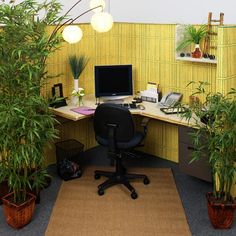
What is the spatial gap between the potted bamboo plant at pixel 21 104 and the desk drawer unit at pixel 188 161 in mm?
1337

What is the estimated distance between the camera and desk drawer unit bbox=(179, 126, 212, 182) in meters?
3.74

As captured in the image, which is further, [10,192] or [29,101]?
[10,192]

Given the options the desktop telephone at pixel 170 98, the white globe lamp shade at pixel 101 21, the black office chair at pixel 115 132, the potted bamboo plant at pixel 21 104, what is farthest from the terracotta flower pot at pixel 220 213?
the white globe lamp shade at pixel 101 21

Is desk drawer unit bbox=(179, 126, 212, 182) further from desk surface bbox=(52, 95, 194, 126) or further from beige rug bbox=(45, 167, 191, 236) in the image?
beige rug bbox=(45, 167, 191, 236)

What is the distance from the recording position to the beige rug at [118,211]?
3232 millimetres

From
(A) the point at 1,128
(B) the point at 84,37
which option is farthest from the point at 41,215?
(B) the point at 84,37

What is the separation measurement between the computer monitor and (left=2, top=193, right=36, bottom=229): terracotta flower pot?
63.9 inches

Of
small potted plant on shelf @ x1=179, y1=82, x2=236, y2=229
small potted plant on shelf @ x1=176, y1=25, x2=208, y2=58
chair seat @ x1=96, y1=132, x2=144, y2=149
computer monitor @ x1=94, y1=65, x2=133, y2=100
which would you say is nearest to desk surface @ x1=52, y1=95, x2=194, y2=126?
computer monitor @ x1=94, y1=65, x2=133, y2=100

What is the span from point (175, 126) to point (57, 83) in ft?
4.92

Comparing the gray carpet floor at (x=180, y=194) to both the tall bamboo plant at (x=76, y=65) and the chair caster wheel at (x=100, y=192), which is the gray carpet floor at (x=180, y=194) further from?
the tall bamboo plant at (x=76, y=65)

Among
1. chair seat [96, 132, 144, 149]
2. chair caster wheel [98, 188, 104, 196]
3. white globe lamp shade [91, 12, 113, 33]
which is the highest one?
white globe lamp shade [91, 12, 113, 33]

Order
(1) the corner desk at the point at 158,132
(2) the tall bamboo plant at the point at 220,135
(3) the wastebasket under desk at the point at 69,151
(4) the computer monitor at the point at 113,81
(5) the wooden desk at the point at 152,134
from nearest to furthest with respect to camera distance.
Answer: (2) the tall bamboo plant at the point at 220,135 < (1) the corner desk at the point at 158,132 < (3) the wastebasket under desk at the point at 69,151 < (4) the computer monitor at the point at 113,81 < (5) the wooden desk at the point at 152,134

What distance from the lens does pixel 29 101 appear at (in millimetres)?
3061

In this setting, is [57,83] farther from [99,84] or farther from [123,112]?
[123,112]
